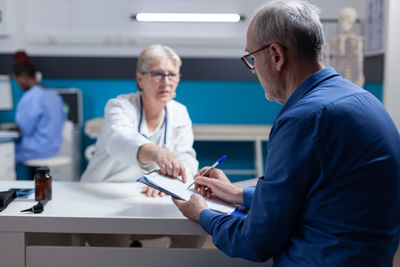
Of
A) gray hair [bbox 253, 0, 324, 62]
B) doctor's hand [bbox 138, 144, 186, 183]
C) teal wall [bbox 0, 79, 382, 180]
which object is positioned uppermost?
gray hair [bbox 253, 0, 324, 62]

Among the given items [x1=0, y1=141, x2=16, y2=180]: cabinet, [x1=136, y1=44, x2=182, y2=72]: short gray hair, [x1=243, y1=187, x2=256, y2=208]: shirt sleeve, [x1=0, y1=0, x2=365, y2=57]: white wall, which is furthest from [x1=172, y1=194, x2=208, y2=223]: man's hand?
[x1=0, y1=0, x2=365, y2=57]: white wall

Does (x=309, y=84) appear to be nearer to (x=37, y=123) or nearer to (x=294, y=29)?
(x=294, y=29)

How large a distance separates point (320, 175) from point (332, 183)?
0.11ft

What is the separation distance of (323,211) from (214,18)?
13.4 feet

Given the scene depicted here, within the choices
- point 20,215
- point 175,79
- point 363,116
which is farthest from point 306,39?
point 175,79

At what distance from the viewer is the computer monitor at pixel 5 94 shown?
15.6 feet

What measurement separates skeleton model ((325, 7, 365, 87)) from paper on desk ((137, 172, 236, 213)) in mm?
3071

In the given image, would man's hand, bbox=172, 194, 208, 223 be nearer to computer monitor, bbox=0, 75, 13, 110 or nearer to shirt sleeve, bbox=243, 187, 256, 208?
shirt sleeve, bbox=243, 187, 256, 208

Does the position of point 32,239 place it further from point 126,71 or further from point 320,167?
point 126,71

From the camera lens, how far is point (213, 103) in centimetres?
482

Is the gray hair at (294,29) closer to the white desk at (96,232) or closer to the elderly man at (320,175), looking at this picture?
the elderly man at (320,175)

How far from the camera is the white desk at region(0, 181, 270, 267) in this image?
124 centimetres

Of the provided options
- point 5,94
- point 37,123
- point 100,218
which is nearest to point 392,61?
point 100,218

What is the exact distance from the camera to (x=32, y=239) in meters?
1.32
